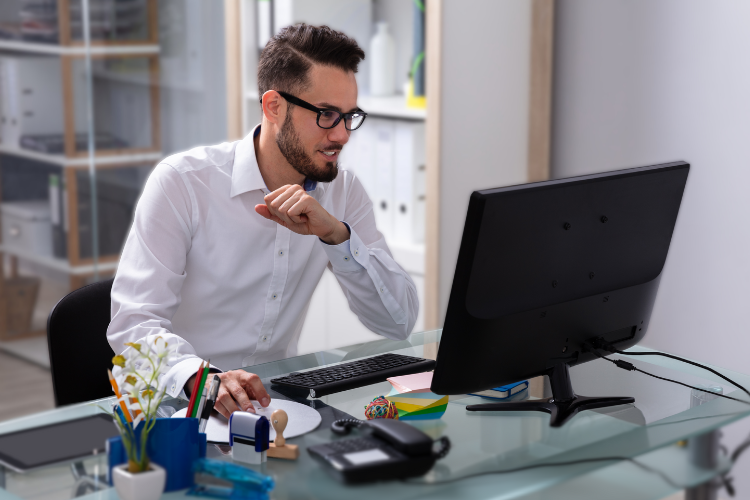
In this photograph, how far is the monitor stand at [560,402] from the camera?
1327 millimetres

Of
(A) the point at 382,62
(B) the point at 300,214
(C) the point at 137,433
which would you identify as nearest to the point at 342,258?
(B) the point at 300,214

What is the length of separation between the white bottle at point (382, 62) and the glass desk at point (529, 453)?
179 cm

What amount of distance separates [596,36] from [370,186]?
875mm

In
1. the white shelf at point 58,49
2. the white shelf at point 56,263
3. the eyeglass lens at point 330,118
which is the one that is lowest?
the white shelf at point 56,263

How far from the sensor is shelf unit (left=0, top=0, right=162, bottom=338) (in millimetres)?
3141

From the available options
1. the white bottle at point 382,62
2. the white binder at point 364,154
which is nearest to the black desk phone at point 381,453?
the white binder at point 364,154

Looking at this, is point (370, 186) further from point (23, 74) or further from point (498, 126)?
point (23, 74)

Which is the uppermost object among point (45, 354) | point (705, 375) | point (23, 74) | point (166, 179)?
point (23, 74)

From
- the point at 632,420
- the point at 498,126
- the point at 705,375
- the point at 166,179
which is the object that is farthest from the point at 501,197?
the point at 498,126

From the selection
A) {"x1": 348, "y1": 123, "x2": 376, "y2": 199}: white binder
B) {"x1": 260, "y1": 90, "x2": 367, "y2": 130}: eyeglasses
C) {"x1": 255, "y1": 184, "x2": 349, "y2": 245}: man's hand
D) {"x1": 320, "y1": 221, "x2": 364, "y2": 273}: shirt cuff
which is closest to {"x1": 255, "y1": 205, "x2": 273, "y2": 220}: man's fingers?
{"x1": 255, "y1": 184, "x2": 349, "y2": 245}: man's hand

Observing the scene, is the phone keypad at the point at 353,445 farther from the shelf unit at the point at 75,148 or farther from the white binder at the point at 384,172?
the shelf unit at the point at 75,148

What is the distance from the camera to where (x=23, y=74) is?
318cm

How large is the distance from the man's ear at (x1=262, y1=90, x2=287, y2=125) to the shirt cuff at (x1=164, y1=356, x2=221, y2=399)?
0.60 metres

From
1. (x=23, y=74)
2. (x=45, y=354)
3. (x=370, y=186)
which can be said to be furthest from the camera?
(x=45, y=354)
